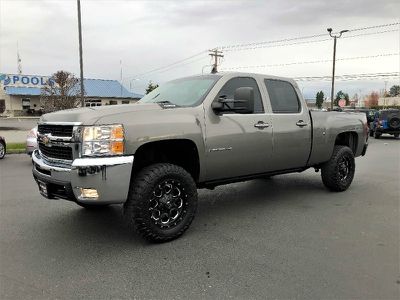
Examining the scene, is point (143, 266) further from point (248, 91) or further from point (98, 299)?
point (248, 91)

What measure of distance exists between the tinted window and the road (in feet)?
4.99

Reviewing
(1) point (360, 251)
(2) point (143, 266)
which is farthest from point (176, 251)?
(1) point (360, 251)

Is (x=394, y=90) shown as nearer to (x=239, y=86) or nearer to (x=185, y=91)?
(x=239, y=86)

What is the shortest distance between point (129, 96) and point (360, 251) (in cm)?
5899

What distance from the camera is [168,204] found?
4691 millimetres

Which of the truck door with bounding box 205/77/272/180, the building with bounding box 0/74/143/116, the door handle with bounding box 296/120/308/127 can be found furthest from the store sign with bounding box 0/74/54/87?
the truck door with bounding box 205/77/272/180

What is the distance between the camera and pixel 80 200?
4.26 m

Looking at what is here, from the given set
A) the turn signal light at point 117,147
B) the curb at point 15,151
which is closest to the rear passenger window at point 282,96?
the turn signal light at point 117,147

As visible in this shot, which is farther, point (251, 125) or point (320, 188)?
point (320, 188)

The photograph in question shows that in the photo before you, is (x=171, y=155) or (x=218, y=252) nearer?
(x=218, y=252)

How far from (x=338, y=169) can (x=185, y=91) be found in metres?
3.28

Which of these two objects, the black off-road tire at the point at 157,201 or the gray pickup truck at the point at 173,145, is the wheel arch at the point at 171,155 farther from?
the black off-road tire at the point at 157,201

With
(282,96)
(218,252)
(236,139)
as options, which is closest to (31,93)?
(282,96)

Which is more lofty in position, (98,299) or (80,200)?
(80,200)
